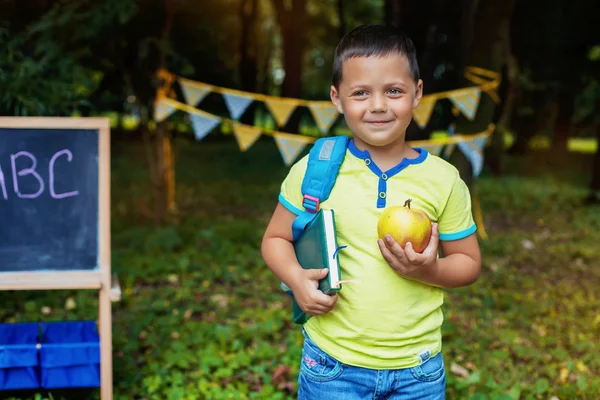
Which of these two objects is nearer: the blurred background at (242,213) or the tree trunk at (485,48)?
the blurred background at (242,213)

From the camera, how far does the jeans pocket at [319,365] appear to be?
7.14 ft

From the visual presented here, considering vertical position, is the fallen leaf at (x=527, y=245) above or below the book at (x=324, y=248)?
below

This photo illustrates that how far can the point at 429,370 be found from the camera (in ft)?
7.25

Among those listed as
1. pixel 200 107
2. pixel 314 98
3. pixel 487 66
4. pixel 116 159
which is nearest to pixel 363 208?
pixel 487 66

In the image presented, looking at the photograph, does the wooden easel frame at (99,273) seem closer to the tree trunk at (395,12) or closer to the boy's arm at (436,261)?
the boy's arm at (436,261)

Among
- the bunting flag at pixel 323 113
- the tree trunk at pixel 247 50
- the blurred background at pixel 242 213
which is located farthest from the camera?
the tree trunk at pixel 247 50

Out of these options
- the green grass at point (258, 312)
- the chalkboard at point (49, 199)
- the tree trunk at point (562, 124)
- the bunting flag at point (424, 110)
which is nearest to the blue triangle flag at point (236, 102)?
the green grass at point (258, 312)

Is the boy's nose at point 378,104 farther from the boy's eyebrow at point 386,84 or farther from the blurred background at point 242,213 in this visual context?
the blurred background at point 242,213

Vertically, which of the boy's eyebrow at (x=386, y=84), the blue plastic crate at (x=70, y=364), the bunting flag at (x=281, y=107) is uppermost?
the boy's eyebrow at (x=386, y=84)

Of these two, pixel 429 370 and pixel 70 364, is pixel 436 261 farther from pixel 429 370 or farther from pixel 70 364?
pixel 70 364

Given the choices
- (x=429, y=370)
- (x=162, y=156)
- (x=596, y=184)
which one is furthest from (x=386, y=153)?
(x=596, y=184)

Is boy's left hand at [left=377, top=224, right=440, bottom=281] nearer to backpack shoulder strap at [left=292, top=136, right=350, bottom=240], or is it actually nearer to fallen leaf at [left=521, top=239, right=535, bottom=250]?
backpack shoulder strap at [left=292, top=136, right=350, bottom=240]

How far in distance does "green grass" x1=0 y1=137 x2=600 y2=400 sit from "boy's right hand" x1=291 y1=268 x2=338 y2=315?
1.91 metres

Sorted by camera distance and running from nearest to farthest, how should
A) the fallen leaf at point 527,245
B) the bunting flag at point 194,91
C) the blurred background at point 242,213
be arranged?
the blurred background at point 242,213 → the bunting flag at point 194,91 → the fallen leaf at point 527,245
